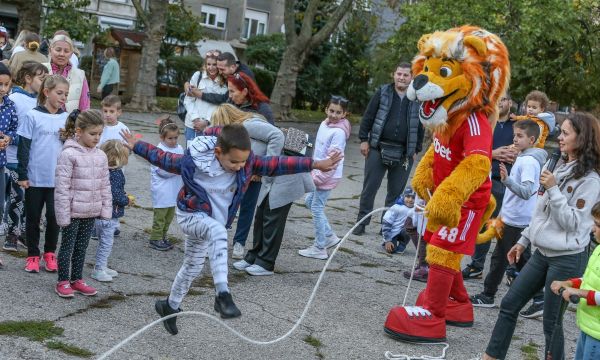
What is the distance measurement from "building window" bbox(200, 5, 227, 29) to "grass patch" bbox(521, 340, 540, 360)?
37.3 meters

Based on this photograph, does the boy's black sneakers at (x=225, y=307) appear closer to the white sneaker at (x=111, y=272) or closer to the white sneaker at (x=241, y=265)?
the white sneaker at (x=111, y=272)

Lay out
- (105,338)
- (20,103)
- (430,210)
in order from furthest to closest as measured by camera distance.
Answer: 1. (20,103)
2. (430,210)
3. (105,338)

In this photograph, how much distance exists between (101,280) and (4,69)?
1782 mm

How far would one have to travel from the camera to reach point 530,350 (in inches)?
247

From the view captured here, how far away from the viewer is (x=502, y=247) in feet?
24.1

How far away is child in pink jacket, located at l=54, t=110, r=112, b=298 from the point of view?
20.2ft

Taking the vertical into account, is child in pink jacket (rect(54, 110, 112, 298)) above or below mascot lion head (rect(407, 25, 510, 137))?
below

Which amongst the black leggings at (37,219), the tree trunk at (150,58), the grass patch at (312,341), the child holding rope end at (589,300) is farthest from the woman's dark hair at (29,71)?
the tree trunk at (150,58)

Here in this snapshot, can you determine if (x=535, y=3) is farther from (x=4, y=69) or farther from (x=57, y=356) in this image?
(x=57, y=356)

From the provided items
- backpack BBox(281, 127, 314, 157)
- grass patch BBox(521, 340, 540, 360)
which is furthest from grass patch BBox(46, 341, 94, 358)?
grass patch BBox(521, 340, 540, 360)

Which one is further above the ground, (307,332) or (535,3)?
(535,3)

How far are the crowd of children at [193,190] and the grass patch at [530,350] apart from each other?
2.21ft

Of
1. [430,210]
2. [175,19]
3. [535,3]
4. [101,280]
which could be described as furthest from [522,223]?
[175,19]

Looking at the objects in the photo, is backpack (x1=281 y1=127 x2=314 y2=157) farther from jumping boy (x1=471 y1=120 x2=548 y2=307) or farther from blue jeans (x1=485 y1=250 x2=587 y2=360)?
blue jeans (x1=485 y1=250 x2=587 y2=360)
